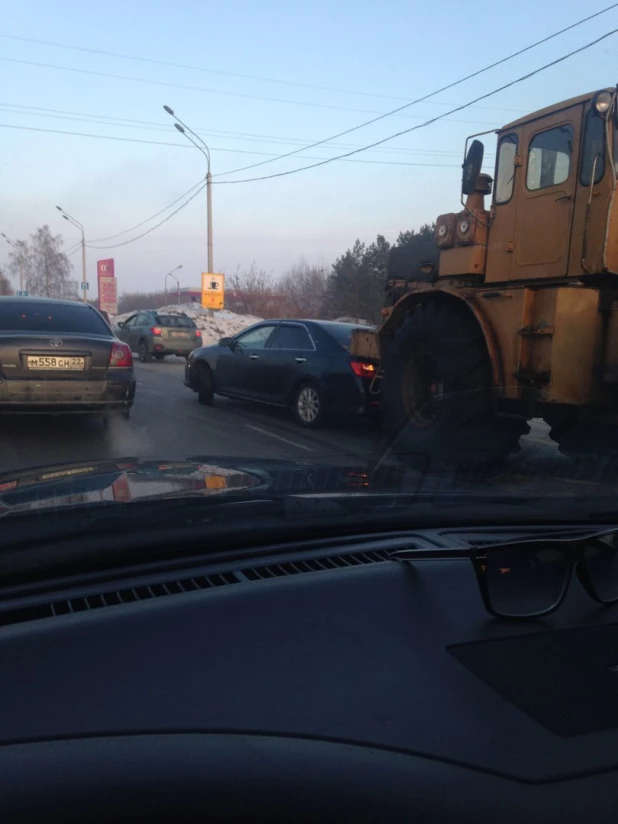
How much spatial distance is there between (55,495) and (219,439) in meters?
5.67

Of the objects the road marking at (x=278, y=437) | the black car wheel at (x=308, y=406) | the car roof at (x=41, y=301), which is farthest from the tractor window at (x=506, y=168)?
the car roof at (x=41, y=301)

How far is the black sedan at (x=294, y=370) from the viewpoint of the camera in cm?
930

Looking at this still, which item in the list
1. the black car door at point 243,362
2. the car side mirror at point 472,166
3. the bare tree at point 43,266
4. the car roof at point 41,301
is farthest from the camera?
the bare tree at point 43,266

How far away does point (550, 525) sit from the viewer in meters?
2.71

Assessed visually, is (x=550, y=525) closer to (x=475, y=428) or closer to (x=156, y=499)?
(x=156, y=499)

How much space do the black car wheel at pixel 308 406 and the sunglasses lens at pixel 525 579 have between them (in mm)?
7573

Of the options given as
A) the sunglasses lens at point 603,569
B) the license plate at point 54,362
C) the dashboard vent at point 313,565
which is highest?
the sunglasses lens at point 603,569

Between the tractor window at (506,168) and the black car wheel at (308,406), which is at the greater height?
the tractor window at (506,168)

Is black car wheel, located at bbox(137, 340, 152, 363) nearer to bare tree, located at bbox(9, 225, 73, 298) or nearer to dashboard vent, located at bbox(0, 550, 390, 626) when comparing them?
dashboard vent, located at bbox(0, 550, 390, 626)

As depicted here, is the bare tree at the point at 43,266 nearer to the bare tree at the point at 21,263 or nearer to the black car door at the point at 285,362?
the bare tree at the point at 21,263

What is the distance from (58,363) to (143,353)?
53.9 ft

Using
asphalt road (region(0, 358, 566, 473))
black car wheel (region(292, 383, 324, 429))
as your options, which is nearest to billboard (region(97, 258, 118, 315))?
A: asphalt road (region(0, 358, 566, 473))

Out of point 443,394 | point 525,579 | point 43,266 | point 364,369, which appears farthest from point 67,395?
point 43,266

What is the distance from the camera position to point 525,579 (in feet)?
6.23
